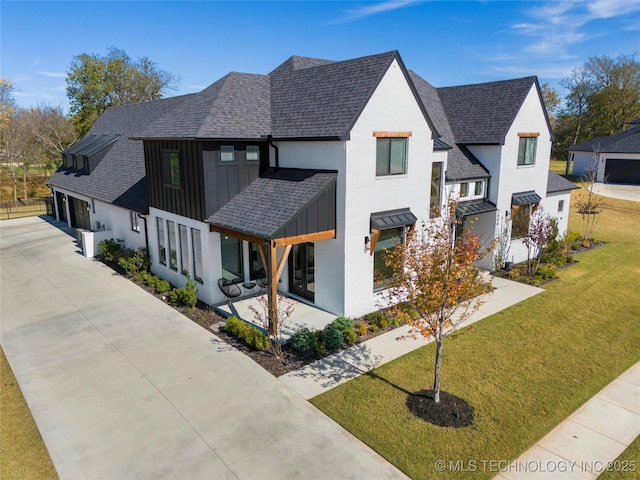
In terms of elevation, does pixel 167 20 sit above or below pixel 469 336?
above

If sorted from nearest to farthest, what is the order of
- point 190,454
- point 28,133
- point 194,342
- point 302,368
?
→ point 190,454 < point 302,368 < point 194,342 < point 28,133

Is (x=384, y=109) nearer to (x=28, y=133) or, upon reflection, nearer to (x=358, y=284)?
(x=358, y=284)

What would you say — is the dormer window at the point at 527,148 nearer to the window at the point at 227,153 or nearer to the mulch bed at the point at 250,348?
the mulch bed at the point at 250,348

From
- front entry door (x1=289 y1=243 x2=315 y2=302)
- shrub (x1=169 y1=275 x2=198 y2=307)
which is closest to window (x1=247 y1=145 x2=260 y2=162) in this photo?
front entry door (x1=289 y1=243 x2=315 y2=302)

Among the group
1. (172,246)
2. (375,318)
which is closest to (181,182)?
(172,246)

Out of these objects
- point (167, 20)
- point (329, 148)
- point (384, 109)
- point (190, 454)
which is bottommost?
point (190, 454)

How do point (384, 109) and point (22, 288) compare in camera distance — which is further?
point (22, 288)

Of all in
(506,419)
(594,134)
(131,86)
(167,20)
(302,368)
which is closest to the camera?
(506,419)

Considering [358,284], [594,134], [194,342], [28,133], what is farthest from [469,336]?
[594,134]
